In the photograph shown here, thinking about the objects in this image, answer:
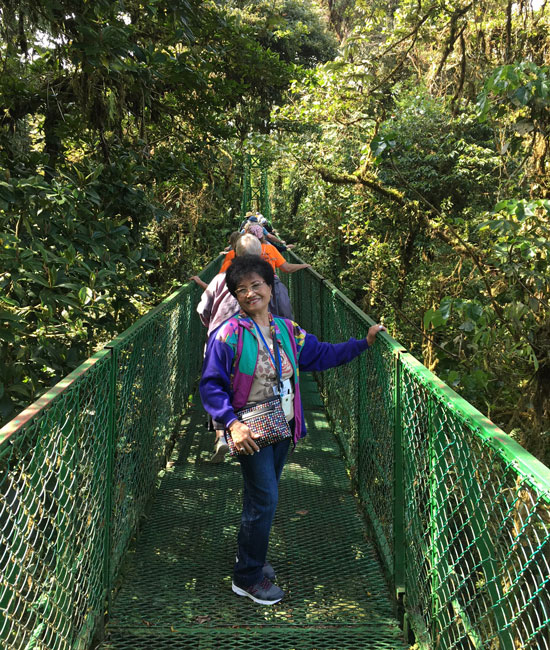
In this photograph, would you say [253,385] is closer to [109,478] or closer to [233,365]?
[233,365]

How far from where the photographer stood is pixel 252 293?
103 inches

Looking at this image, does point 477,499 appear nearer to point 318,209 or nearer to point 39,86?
point 39,86

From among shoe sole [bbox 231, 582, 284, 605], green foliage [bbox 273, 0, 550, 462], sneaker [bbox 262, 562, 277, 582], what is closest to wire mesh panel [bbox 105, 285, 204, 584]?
shoe sole [bbox 231, 582, 284, 605]

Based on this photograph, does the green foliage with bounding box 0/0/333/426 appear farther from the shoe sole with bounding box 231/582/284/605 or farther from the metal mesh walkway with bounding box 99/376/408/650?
the shoe sole with bounding box 231/582/284/605

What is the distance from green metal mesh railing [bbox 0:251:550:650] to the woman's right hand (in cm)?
53

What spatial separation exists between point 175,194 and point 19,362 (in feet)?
32.5

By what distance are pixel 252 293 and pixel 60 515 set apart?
1143 mm

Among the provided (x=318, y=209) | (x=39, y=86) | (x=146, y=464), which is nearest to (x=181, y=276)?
(x=318, y=209)

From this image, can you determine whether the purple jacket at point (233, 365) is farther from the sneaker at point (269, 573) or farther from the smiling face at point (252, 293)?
the sneaker at point (269, 573)

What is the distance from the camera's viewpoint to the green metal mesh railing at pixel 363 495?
163cm

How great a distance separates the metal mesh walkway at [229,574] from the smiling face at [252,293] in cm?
128

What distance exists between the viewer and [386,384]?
2.90m

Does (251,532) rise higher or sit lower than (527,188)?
lower

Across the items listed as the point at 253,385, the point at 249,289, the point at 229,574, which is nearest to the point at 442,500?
the point at 253,385
